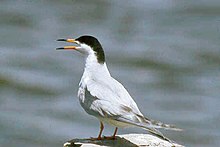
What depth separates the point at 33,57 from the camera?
16.4 meters

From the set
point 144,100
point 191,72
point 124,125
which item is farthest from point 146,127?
point 191,72

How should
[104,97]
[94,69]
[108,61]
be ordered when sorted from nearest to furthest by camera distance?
[104,97] < [94,69] < [108,61]

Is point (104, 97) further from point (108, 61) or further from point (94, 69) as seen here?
point (108, 61)

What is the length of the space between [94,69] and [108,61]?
7.83 meters

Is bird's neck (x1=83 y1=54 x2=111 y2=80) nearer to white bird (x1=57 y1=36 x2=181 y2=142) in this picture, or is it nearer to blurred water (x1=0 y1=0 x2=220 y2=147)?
white bird (x1=57 y1=36 x2=181 y2=142)

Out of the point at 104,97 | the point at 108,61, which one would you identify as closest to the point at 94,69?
the point at 104,97

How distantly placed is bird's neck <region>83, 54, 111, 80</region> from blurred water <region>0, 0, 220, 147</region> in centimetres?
436

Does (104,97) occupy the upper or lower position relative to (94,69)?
lower

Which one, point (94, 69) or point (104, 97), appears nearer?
point (104, 97)

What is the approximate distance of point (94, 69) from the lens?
810 centimetres

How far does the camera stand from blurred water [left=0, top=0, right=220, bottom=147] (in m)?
13.7

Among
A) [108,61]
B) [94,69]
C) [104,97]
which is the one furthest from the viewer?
[108,61]

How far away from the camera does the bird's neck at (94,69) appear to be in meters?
8.02

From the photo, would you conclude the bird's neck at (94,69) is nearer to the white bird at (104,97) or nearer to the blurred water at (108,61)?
the white bird at (104,97)
